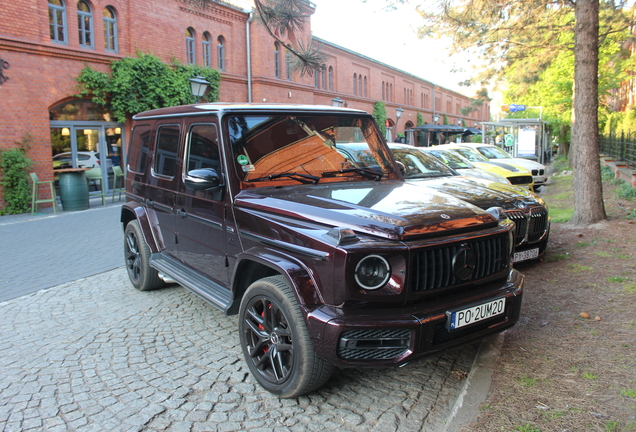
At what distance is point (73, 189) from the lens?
13492 millimetres

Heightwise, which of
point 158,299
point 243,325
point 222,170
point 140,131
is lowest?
point 158,299

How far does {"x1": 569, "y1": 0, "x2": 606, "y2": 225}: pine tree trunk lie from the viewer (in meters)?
8.01

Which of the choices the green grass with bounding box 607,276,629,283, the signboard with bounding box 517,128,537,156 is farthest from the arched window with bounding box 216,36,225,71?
the green grass with bounding box 607,276,629,283

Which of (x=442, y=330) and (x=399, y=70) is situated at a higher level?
(x=399, y=70)

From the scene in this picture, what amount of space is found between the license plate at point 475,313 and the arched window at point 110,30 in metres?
17.0

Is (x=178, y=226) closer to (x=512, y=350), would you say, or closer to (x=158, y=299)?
(x=158, y=299)

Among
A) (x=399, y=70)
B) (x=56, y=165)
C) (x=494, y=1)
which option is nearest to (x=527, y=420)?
(x=494, y=1)

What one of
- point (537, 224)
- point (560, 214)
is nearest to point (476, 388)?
point (537, 224)

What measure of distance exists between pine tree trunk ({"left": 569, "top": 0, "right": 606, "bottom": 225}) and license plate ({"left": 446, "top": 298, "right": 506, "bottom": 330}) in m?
6.16

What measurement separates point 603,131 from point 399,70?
2411 centimetres

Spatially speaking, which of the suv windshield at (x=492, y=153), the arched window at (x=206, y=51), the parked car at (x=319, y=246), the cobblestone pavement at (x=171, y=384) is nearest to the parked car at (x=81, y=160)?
the arched window at (x=206, y=51)

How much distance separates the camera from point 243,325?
3.40 metres

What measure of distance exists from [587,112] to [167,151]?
7029 millimetres

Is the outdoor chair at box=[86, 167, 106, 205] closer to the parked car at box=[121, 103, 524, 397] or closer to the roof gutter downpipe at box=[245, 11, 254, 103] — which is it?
the roof gutter downpipe at box=[245, 11, 254, 103]
